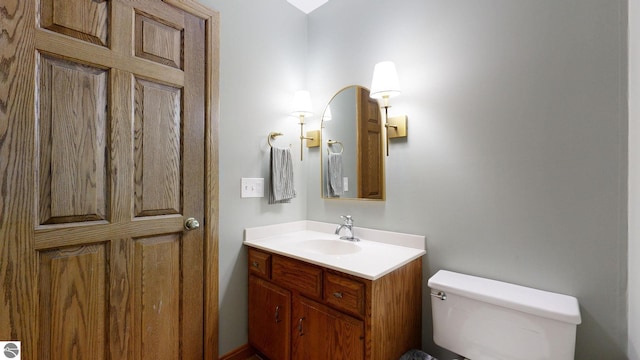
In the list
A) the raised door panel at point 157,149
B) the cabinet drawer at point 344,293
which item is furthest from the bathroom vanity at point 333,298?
the raised door panel at point 157,149

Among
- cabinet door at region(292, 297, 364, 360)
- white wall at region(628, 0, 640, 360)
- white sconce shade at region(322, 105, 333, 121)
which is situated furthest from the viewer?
white sconce shade at region(322, 105, 333, 121)

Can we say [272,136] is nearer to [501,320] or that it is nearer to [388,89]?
[388,89]

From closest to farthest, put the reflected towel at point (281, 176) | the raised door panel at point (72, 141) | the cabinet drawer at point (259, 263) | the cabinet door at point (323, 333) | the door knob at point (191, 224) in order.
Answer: the raised door panel at point (72, 141)
the cabinet door at point (323, 333)
the door knob at point (191, 224)
the cabinet drawer at point (259, 263)
the reflected towel at point (281, 176)

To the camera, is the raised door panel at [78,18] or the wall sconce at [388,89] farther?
the wall sconce at [388,89]

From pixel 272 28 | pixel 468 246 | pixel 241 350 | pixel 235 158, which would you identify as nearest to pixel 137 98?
pixel 235 158

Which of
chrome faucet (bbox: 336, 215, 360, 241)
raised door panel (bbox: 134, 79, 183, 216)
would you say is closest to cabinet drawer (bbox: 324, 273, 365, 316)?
chrome faucet (bbox: 336, 215, 360, 241)

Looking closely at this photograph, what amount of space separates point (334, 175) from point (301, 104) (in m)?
0.55

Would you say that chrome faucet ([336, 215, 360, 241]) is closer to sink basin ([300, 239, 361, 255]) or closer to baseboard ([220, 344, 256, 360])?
sink basin ([300, 239, 361, 255])

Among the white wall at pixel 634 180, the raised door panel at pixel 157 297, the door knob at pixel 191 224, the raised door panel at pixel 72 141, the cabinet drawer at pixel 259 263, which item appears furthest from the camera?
the cabinet drawer at pixel 259 263

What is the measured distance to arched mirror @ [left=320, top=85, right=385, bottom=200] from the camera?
1.79m

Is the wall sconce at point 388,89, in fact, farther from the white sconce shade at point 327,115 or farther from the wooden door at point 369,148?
the white sconce shade at point 327,115

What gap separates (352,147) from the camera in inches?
74.5

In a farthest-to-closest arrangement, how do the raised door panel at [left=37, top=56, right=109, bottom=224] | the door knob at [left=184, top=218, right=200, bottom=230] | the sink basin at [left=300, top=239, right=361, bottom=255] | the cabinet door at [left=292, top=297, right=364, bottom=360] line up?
the sink basin at [left=300, top=239, right=361, bottom=255] < the door knob at [left=184, top=218, right=200, bottom=230] < the cabinet door at [left=292, top=297, right=364, bottom=360] < the raised door panel at [left=37, top=56, right=109, bottom=224]

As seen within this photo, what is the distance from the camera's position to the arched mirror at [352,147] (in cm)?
179
